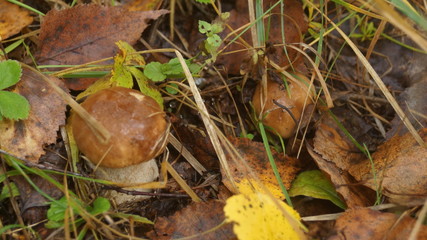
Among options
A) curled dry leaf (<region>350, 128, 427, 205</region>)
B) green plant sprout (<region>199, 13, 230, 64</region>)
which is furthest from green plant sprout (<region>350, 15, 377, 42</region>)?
green plant sprout (<region>199, 13, 230, 64</region>)

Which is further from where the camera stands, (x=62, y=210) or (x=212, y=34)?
(x=212, y=34)

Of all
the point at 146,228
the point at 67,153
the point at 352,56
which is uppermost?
the point at 352,56

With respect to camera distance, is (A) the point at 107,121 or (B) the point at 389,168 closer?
(A) the point at 107,121

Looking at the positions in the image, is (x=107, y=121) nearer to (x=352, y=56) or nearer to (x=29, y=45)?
(x=29, y=45)

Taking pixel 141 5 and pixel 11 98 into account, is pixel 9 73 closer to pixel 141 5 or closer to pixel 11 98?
pixel 11 98

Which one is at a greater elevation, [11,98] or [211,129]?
[11,98]

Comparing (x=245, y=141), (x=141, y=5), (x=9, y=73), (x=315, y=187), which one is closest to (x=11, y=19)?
(x=9, y=73)

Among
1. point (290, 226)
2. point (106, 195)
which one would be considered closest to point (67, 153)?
point (106, 195)
